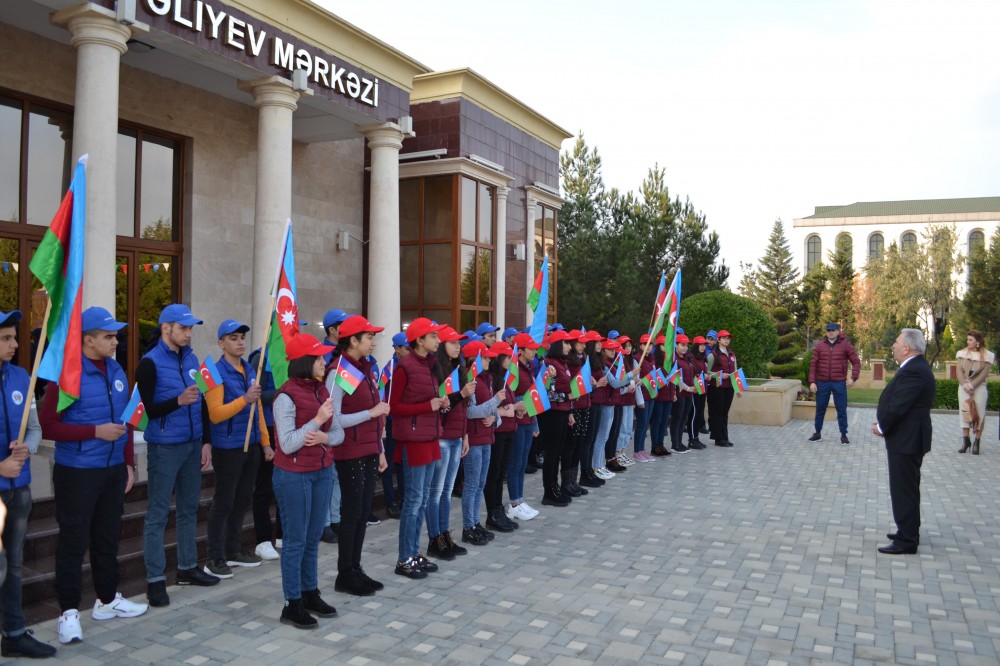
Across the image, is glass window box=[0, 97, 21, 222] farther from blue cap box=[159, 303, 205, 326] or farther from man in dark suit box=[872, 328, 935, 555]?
man in dark suit box=[872, 328, 935, 555]

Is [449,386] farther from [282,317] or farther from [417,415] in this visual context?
[282,317]

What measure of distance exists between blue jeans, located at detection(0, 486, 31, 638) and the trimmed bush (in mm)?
18518

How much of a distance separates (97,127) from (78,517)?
557 cm

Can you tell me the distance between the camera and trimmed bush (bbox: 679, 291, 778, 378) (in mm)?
21109

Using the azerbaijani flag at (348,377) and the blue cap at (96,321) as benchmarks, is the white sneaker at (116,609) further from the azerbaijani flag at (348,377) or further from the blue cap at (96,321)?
the azerbaijani flag at (348,377)

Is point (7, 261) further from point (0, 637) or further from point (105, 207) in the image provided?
point (0, 637)

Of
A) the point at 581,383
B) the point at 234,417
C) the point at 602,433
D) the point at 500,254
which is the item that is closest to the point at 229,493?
the point at 234,417

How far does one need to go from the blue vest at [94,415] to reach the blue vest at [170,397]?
49 centimetres

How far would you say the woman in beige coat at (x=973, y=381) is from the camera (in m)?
12.7

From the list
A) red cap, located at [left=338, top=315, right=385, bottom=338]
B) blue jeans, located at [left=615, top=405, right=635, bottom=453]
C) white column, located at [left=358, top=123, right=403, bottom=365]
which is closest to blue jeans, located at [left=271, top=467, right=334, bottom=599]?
red cap, located at [left=338, top=315, right=385, bottom=338]

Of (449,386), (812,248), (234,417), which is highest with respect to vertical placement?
(812,248)

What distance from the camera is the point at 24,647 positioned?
14.4ft

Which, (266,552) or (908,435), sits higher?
(908,435)

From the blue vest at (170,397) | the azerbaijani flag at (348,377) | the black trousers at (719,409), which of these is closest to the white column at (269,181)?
the blue vest at (170,397)
